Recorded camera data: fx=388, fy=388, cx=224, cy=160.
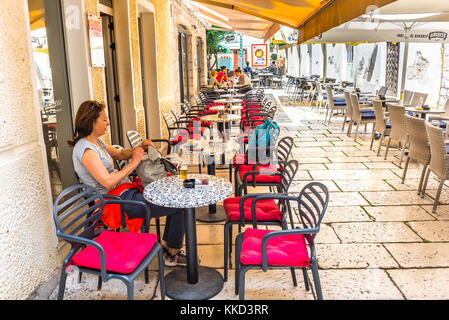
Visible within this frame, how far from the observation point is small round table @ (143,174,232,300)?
7.68 ft

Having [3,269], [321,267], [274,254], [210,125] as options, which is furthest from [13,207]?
[210,125]

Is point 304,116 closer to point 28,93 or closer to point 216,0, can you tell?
point 216,0

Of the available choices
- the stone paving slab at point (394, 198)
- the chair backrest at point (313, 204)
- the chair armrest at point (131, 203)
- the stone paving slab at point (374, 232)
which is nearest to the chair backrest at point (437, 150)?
the stone paving slab at point (394, 198)

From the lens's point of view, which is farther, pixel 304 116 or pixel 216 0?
pixel 304 116

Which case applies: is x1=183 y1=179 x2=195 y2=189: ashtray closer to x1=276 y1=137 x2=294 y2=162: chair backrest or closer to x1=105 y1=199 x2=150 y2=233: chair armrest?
x1=105 y1=199 x2=150 y2=233: chair armrest

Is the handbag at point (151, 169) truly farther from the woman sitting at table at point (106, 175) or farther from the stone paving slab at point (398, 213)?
the stone paving slab at point (398, 213)

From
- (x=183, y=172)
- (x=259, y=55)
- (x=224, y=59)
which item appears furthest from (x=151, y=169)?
(x=224, y=59)

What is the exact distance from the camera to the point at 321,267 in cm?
297

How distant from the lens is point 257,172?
3428mm

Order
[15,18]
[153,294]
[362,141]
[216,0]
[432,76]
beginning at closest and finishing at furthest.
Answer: [15,18] → [153,294] → [216,0] → [362,141] → [432,76]

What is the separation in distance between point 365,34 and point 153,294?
728 cm

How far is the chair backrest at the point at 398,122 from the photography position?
5770 millimetres

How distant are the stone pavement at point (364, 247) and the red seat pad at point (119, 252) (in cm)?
49

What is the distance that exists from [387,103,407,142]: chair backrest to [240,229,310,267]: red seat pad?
13.6ft
